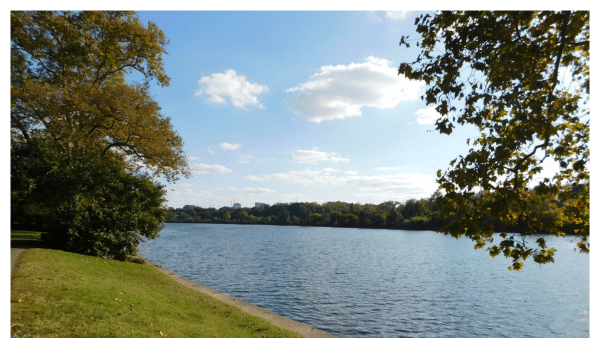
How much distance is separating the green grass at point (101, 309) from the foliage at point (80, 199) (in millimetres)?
3986

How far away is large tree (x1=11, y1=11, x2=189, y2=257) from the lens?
1934 cm

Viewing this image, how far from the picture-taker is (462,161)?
655cm

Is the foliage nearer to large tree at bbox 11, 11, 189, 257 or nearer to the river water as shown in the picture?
A: large tree at bbox 11, 11, 189, 257

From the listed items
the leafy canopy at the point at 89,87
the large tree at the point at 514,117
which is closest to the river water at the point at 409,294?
the large tree at the point at 514,117

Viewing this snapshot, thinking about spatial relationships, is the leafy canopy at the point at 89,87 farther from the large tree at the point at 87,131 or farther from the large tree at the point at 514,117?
the large tree at the point at 514,117

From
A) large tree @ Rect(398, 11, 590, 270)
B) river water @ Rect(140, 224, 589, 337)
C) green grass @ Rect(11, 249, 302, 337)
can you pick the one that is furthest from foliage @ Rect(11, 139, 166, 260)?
large tree @ Rect(398, 11, 590, 270)

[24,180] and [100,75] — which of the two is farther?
[100,75]

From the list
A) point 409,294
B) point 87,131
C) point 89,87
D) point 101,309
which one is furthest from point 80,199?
point 409,294

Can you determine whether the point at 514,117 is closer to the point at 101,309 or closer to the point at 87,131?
the point at 101,309

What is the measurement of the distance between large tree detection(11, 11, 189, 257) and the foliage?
2.3 inches

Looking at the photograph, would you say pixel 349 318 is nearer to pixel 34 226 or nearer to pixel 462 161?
pixel 462 161

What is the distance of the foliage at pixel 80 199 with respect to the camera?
63.2 ft

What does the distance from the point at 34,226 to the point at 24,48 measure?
2301 cm
